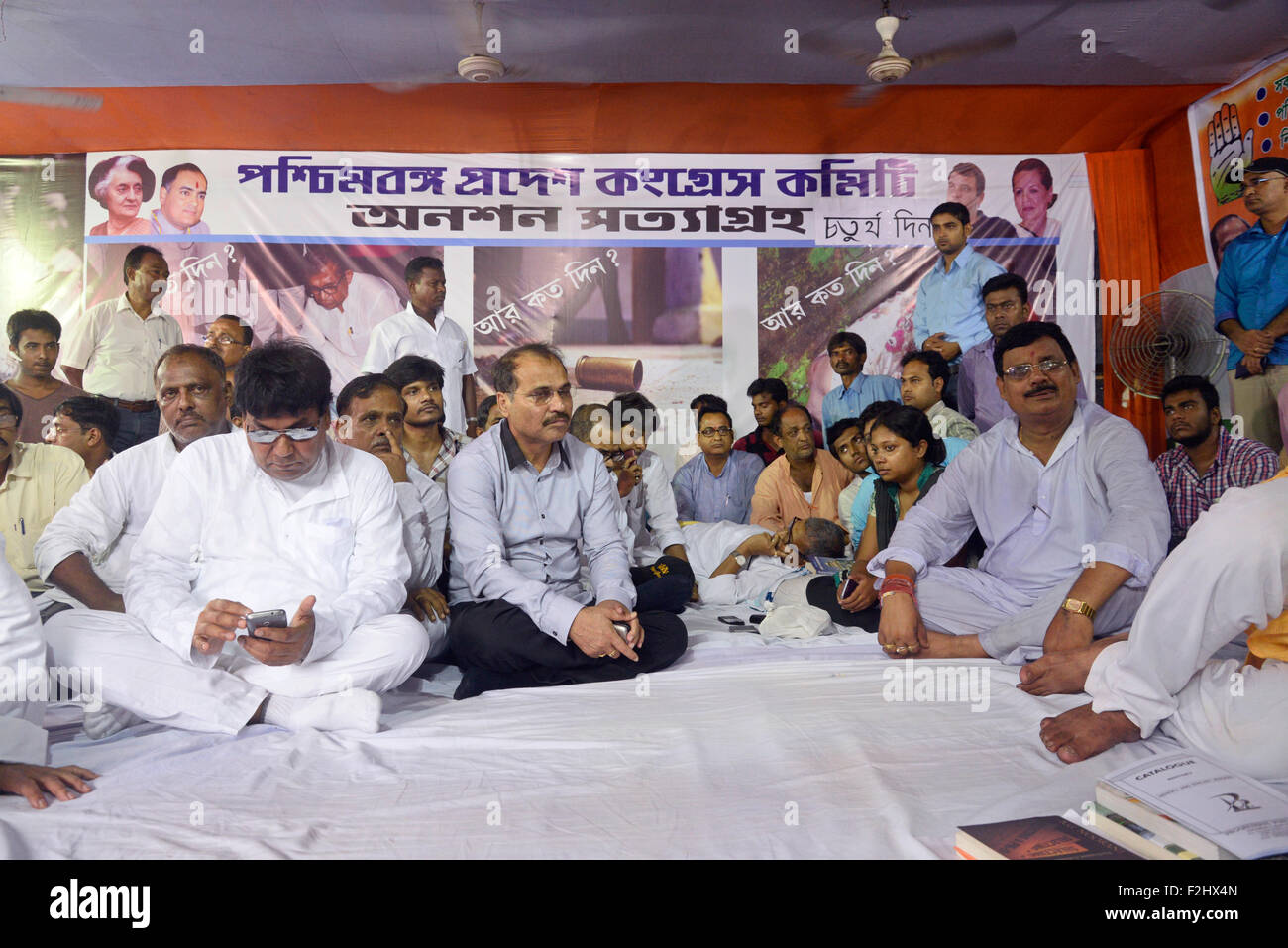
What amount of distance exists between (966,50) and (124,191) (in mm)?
4982

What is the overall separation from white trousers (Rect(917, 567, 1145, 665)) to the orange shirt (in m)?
1.85

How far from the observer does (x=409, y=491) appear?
290 centimetres

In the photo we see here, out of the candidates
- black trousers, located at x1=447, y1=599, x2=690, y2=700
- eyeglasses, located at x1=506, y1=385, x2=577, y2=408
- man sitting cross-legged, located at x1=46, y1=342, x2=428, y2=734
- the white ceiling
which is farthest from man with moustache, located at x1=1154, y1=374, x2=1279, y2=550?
man sitting cross-legged, located at x1=46, y1=342, x2=428, y2=734

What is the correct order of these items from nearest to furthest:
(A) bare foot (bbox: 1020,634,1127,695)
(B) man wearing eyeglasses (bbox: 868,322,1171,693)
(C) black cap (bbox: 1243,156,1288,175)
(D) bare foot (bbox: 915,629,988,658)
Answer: (A) bare foot (bbox: 1020,634,1127,695)
(B) man wearing eyeglasses (bbox: 868,322,1171,693)
(D) bare foot (bbox: 915,629,988,658)
(C) black cap (bbox: 1243,156,1288,175)

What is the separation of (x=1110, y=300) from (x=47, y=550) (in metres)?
5.75

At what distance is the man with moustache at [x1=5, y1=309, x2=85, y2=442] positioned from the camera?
16.0 ft

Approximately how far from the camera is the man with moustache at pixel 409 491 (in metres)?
2.79

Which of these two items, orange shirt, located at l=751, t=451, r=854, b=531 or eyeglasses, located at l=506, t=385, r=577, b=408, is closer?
eyeglasses, located at l=506, t=385, r=577, b=408

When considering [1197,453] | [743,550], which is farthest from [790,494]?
[1197,453]

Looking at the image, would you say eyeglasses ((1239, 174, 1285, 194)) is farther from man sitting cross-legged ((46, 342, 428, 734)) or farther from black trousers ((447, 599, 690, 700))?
man sitting cross-legged ((46, 342, 428, 734))

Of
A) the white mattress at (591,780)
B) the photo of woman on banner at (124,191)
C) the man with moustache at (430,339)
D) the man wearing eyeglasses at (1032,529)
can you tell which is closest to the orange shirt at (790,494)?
the man wearing eyeglasses at (1032,529)

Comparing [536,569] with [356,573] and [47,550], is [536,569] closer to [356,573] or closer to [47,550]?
→ [356,573]

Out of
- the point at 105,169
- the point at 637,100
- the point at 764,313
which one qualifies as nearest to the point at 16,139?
the point at 105,169

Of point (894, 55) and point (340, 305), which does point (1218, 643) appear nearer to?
point (894, 55)
